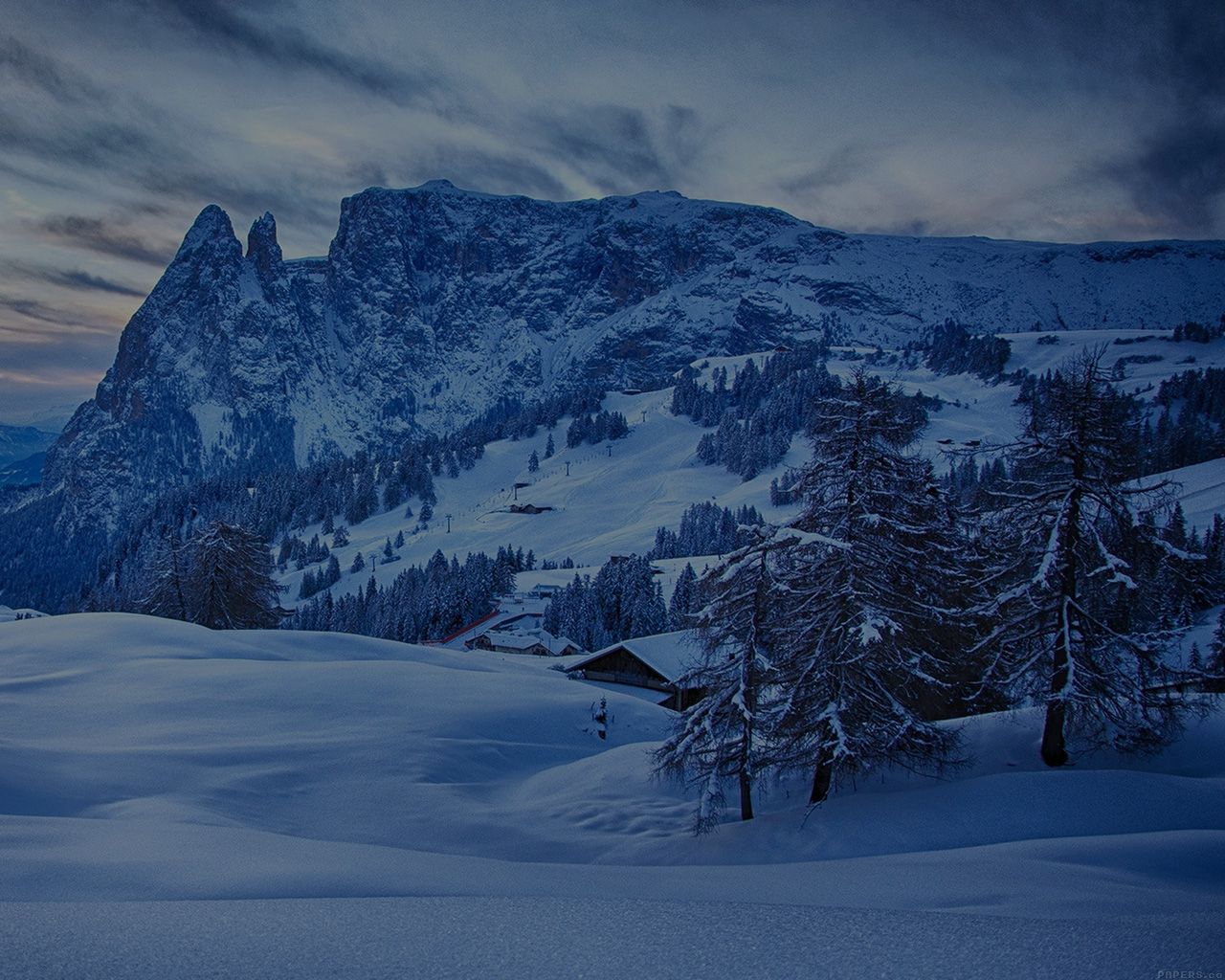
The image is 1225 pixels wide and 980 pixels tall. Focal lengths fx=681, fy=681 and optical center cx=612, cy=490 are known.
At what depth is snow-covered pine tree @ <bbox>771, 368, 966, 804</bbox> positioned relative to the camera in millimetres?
12078

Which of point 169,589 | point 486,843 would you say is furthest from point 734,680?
point 169,589

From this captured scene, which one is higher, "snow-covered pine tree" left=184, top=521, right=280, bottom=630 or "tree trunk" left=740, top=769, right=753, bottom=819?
"snow-covered pine tree" left=184, top=521, right=280, bottom=630

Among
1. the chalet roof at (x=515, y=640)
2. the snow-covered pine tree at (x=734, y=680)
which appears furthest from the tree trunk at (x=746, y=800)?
the chalet roof at (x=515, y=640)

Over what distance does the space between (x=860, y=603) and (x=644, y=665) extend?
27.7 m

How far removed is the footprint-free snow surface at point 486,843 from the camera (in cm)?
427

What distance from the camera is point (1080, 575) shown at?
43.9 feet

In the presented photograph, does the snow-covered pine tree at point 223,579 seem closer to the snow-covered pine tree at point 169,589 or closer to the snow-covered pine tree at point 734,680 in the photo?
the snow-covered pine tree at point 169,589

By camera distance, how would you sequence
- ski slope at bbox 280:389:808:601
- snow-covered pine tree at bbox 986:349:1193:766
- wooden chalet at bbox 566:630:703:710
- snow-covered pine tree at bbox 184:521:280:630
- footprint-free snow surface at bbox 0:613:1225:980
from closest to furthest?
footprint-free snow surface at bbox 0:613:1225:980 → snow-covered pine tree at bbox 986:349:1193:766 → wooden chalet at bbox 566:630:703:710 → snow-covered pine tree at bbox 184:521:280:630 → ski slope at bbox 280:389:808:601

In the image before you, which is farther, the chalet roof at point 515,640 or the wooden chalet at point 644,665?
the chalet roof at point 515,640

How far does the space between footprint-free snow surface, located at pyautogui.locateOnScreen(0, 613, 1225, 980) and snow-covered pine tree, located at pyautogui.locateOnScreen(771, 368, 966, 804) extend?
54.2 inches

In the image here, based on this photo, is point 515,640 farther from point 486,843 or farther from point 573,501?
point 573,501

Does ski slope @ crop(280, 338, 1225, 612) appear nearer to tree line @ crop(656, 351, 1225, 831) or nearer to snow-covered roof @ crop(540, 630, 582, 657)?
snow-covered roof @ crop(540, 630, 582, 657)

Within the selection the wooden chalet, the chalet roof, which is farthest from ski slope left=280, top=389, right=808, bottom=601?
the wooden chalet

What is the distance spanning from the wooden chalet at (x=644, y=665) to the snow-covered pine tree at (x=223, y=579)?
20.3 meters
